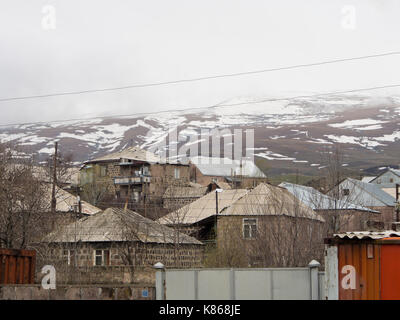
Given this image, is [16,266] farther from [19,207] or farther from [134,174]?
[134,174]

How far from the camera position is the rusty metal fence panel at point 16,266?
25938 millimetres

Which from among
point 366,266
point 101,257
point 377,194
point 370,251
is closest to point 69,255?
point 101,257

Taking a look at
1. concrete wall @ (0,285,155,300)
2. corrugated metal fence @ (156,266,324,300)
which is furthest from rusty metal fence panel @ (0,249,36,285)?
corrugated metal fence @ (156,266,324,300)

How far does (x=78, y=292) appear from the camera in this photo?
26031 millimetres

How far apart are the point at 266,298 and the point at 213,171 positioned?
109 m

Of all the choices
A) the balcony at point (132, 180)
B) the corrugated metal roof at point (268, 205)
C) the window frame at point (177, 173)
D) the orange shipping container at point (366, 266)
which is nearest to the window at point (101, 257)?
the corrugated metal roof at point (268, 205)

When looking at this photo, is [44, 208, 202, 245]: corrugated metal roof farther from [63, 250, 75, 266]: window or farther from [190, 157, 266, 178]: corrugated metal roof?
[190, 157, 266, 178]: corrugated metal roof

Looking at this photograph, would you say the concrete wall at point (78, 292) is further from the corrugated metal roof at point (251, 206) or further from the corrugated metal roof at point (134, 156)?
the corrugated metal roof at point (134, 156)

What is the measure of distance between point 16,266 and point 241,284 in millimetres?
8918

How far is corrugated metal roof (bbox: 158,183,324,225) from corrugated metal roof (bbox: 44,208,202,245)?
8.18 feet

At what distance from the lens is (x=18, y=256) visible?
26969 millimetres

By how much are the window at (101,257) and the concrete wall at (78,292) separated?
19.9m


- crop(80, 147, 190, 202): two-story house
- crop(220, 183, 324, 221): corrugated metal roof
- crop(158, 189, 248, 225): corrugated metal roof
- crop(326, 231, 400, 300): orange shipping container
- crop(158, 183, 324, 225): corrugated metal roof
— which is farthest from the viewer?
crop(80, 147, 190, 202): two-story house

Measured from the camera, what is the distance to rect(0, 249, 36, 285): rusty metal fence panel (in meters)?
25.9
